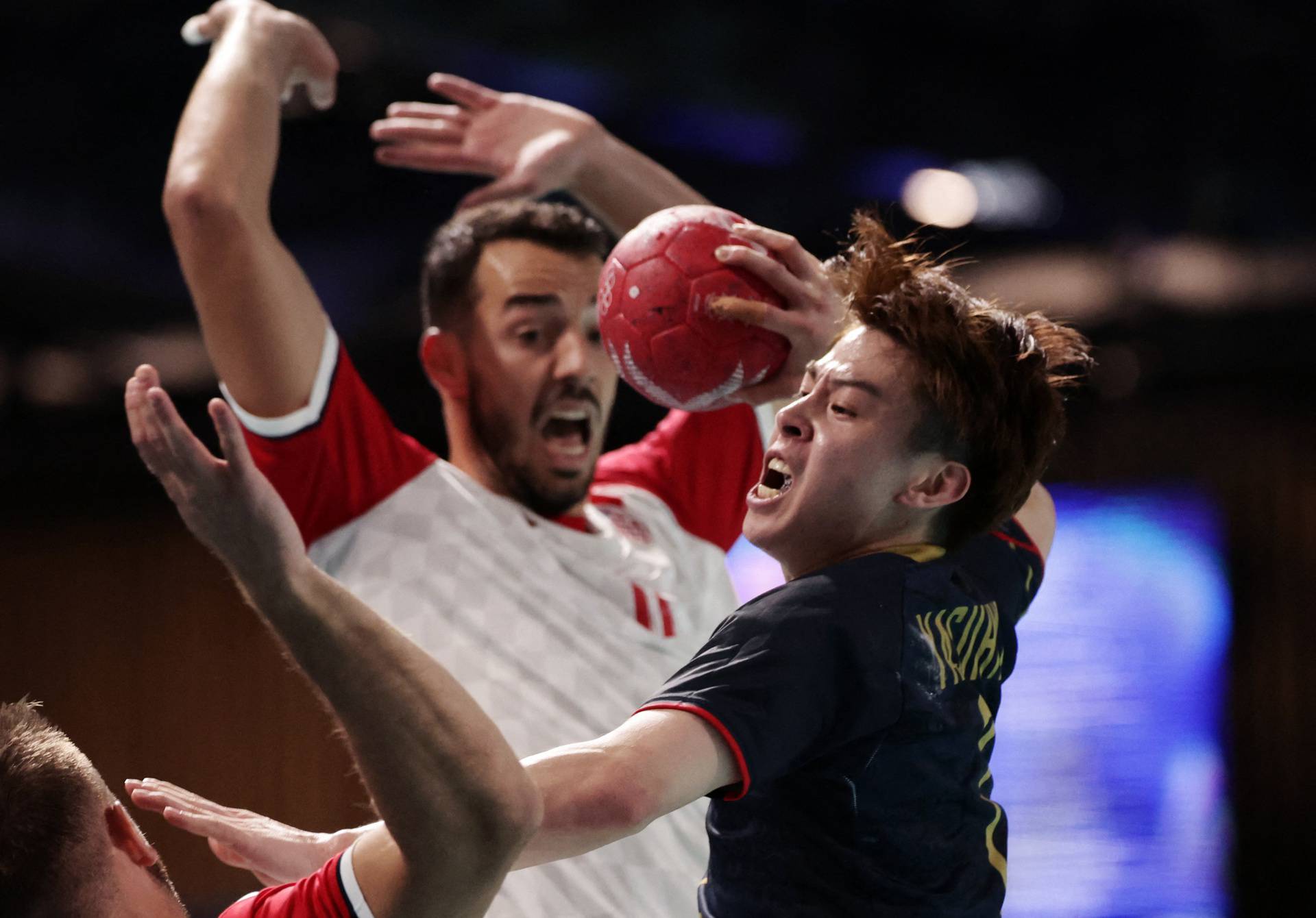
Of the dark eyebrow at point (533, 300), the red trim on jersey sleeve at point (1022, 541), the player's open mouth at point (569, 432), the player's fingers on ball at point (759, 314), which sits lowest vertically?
the red trim on jersey sleeve at point (1022, 541)

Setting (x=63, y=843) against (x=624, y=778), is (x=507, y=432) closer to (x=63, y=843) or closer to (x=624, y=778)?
(x=63, y=843)

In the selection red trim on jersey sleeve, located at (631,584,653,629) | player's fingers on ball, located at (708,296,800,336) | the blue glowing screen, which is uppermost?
player's fingers on ball, located at (708,296,800,336)

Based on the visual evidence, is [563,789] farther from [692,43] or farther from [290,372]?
[692,43]

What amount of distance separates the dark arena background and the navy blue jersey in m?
4.25

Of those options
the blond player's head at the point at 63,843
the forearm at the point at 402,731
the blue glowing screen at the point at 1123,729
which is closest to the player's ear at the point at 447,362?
the blond player's head at the point at 63,843

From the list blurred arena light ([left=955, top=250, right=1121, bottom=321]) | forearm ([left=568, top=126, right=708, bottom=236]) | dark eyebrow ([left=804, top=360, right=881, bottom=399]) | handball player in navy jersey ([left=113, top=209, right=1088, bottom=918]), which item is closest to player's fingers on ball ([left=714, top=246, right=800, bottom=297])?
handball player in navy jersey ([left=113, top=209, right=1088, bottom=918])

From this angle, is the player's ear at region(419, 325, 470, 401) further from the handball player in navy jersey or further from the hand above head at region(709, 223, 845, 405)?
the handball player in navy jersey

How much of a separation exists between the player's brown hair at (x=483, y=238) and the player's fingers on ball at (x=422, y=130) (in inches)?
7.8

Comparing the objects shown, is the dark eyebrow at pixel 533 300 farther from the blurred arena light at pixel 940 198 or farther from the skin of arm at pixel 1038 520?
the blurred arena light at pixel 940 198

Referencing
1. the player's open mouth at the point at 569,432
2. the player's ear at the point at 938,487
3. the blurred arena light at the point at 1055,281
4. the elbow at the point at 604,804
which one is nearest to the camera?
the elbow at the point at 604,804

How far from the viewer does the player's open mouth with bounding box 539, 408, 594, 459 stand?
127 inches

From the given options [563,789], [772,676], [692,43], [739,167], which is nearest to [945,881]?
[772,676]

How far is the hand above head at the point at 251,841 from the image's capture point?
205 centimetres

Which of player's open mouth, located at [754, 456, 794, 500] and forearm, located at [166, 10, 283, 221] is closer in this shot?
player's open mouth, located at [754, 456, 794, 500]
